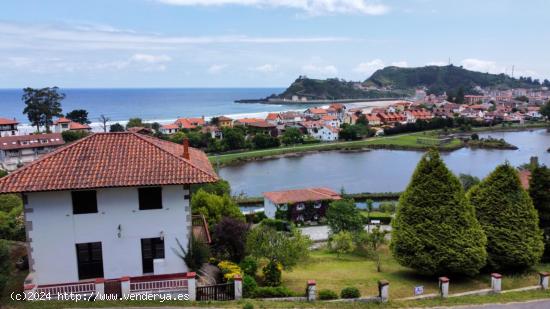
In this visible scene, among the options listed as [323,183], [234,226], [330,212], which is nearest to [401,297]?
[234,226]

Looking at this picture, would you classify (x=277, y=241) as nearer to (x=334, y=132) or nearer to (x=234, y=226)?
(x=234, y=226)

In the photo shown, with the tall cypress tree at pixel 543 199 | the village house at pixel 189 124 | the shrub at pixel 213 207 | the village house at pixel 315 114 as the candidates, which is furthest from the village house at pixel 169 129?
the tall cypress tree at pixel 543 199

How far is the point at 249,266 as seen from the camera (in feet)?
49.2

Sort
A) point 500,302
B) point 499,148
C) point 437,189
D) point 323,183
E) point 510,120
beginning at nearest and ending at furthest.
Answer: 1. point 500,302
2. point 437,189
3. point 323,183
4. point 499,148
5. point 510,120

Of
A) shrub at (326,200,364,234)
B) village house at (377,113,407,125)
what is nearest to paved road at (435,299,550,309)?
shrub at (326,200,364,234)

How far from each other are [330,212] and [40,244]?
1895cm

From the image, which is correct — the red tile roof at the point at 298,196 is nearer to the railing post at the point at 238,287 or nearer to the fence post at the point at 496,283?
the fence post at the point at 496,283

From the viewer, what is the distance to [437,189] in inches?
623

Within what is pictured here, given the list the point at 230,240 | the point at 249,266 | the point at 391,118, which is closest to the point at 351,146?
the point at 391,118

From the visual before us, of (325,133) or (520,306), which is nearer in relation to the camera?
(520,306)

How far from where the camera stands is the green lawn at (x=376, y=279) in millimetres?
14766

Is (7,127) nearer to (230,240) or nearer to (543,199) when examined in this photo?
(230,240)

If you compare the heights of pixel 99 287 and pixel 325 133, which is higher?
pixel 325 133

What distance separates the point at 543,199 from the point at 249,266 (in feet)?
41.3
